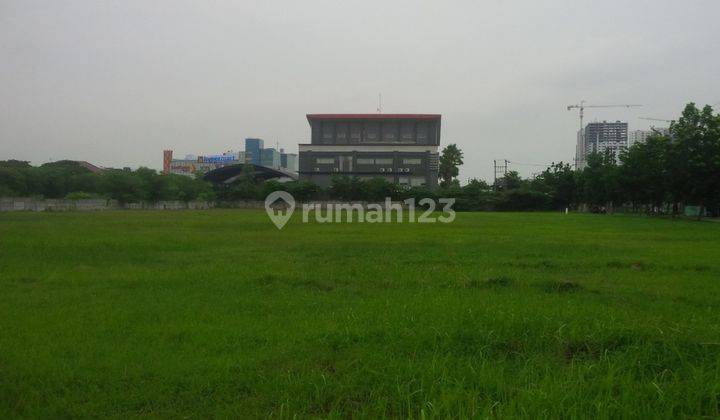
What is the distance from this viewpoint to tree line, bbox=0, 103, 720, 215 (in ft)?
113

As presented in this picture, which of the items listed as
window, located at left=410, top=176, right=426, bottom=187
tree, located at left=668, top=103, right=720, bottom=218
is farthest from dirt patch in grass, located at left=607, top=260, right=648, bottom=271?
window, located at left=410, top=176, right=426, bottom=187

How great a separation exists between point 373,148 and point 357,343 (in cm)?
8026

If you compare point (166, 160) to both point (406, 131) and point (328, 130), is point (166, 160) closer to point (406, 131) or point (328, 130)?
point (328, 130)

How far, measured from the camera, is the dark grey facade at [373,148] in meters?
83.1

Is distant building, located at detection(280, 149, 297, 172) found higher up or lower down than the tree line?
higher up

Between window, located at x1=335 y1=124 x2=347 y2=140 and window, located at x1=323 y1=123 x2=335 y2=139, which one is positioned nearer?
window, located at x1=323 y1=123 x2=335 y2=139

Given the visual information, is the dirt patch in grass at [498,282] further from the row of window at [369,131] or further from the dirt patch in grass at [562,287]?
the row of window at [369,131]

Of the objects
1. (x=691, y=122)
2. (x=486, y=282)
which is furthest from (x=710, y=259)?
(x=691, y=122)

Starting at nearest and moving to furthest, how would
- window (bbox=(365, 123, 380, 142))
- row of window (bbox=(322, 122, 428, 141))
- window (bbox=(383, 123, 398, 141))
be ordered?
A: row of window (bbox=(322, 122, 428, 141)), window (bbox=(383, 123, 398, 141)), window (bbox=(365, 123, 380, 142))

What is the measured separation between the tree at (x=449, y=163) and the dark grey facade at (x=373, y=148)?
1.22 m

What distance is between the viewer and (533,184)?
71438 millimetres

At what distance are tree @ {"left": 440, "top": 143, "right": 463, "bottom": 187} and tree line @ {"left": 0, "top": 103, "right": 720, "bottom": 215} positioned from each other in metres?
0.15

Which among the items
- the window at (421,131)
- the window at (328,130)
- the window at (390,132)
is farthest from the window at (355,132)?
A: the window at (421,131)

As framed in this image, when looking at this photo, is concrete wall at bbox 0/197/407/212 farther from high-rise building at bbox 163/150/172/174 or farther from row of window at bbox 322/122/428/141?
high-rise building at bbox 163/150/172/174
